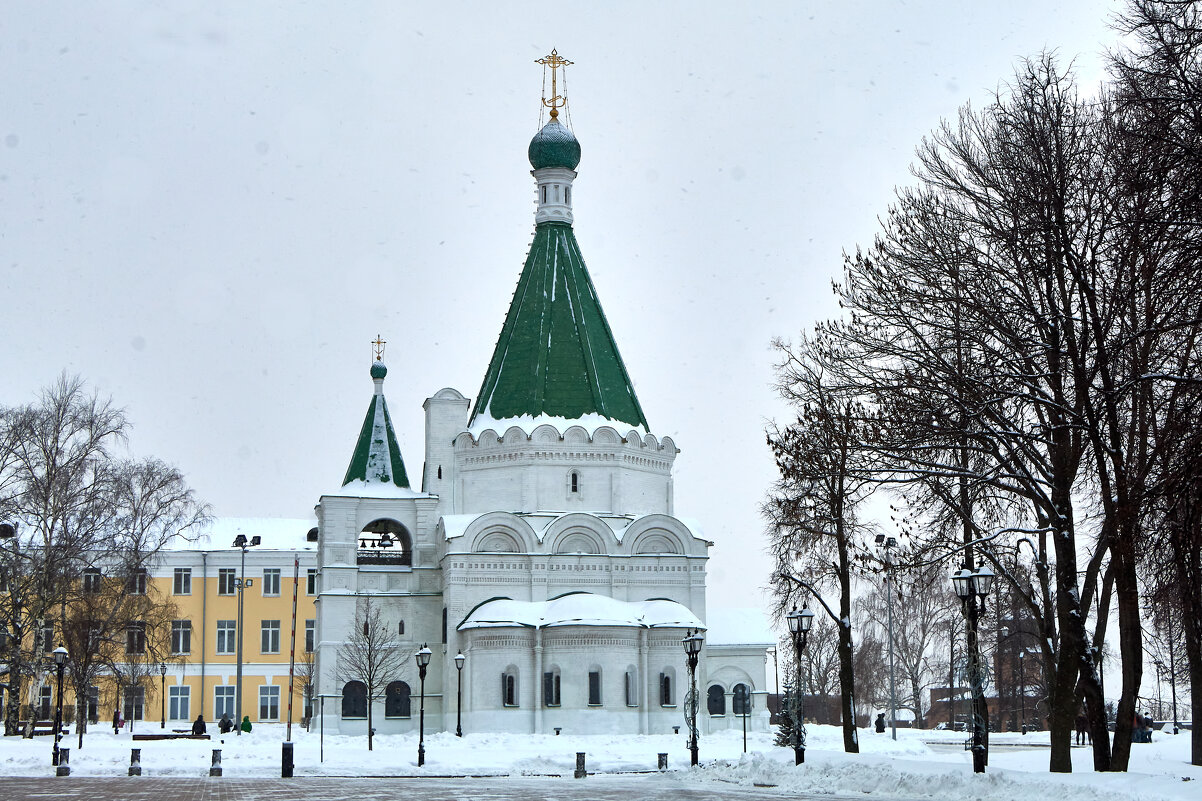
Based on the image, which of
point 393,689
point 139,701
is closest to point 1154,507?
point 393,689

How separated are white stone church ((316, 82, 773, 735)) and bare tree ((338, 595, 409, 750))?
0.81 feet

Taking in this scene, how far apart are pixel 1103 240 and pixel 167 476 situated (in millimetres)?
28724

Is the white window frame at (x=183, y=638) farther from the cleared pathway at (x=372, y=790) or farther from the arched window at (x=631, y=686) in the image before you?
the cleared pathway at (x=372, y=790)

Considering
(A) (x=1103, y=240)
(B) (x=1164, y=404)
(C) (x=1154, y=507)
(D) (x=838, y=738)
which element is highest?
(A) (x=1103, y=240)

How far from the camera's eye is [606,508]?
4581cm

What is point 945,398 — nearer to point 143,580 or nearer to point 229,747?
point 229,747

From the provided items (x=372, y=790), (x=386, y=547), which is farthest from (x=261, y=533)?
(x=372, y=790)

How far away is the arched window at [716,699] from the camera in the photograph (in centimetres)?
4615

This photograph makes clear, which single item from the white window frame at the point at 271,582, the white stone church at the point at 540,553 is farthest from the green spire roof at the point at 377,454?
the white window frame at the point at 271,582

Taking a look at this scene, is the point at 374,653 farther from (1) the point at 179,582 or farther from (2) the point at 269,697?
(1) the point at 179,582

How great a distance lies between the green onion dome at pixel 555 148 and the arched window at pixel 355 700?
18660 millimetres

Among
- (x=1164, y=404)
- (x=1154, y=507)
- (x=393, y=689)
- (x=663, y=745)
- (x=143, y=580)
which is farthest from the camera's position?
(x=143, y=580)

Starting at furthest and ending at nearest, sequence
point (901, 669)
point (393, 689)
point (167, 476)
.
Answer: point (901, 669) → point (393, 689) → point (167, 476)

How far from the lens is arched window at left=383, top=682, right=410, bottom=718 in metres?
44.8
